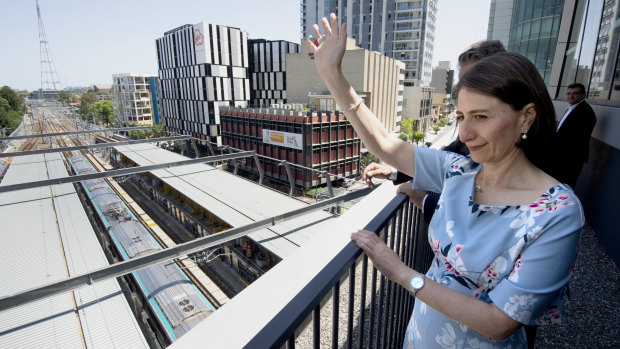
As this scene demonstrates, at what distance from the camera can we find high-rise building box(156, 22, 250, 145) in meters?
31.5

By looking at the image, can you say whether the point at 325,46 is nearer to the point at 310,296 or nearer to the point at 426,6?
the point at 310,296

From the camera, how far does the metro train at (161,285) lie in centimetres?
679

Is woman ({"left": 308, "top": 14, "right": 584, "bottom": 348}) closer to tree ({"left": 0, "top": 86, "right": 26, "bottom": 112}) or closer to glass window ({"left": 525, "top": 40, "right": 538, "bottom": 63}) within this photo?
glass window ({"left": 525, "top": 40, "right": 538, "bottom": 63})

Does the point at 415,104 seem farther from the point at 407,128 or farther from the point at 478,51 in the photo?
the point at 478,51

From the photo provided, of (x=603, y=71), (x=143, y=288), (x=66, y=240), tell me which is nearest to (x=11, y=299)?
(x=143, y=288)

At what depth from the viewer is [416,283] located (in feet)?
2.75

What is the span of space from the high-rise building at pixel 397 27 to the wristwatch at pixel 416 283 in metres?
46.1

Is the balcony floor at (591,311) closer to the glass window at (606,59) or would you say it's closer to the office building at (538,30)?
the glass window at (606,59)

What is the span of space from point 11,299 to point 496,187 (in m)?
6.27

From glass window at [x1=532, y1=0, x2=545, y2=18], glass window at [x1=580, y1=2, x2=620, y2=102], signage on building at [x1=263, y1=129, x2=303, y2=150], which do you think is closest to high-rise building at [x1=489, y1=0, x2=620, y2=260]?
glass window at [x1=580, y1=2, x2=620, y2=102]

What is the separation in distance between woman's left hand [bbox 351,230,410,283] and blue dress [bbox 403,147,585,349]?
0.51 feet

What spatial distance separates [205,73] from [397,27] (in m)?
28.0

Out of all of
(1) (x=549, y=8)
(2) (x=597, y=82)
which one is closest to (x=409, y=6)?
(1) (x=549, y=8)

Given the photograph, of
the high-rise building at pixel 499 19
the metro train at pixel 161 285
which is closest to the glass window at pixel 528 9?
the high-rise building at pixel 499 19
